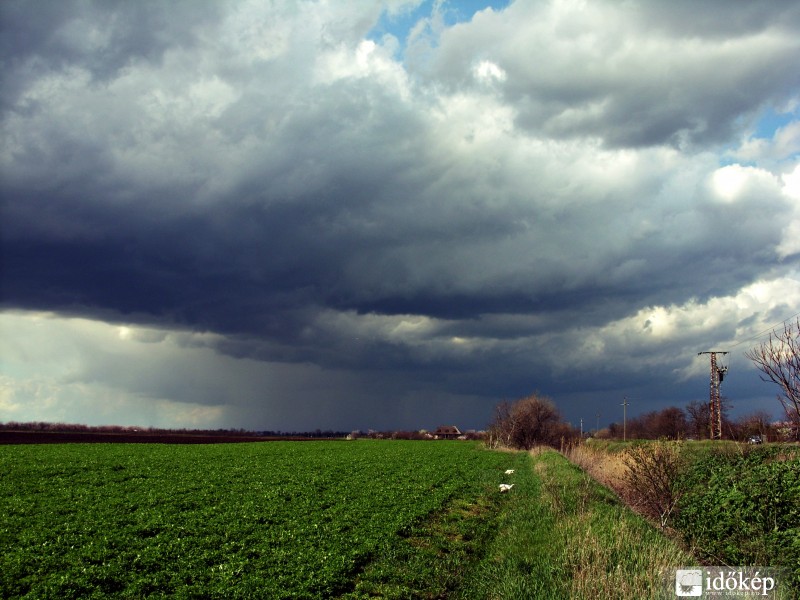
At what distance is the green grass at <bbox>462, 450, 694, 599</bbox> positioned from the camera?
13.2m

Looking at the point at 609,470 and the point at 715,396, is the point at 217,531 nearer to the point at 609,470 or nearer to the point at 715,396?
the point at 609,470

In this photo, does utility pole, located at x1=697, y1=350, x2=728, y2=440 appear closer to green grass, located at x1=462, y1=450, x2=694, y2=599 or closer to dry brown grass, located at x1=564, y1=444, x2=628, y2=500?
dry brown grass, located at x1=564, y1=444, x2=628, y2=500

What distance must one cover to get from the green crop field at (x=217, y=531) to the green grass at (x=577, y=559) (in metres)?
1.70

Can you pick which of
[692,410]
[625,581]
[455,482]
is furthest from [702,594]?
[692,410]

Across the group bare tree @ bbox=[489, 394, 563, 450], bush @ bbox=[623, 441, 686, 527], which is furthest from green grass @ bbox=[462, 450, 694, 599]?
bare tree @ bbox=[489, 394, 563, 450]

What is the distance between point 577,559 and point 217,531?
12090 mm

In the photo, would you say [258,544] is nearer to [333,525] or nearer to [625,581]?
[333,525]

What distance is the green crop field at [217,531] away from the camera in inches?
591

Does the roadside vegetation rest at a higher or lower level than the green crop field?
higher

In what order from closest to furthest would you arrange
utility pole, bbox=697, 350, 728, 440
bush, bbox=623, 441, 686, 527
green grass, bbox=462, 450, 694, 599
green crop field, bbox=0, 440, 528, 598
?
green grass, bbox=462, 450, 694, 599, green crop field, bbox=0, 440, 528, 598, bush, bbox=623, 441, 686, 527, utility pole, bbox=697, 350, 728, 440

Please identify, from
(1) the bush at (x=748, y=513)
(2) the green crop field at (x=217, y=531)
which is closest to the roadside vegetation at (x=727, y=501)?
(1) the bush at (x=748, y=513)

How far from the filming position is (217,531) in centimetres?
2003

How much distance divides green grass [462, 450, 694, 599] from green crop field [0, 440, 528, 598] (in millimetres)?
1699

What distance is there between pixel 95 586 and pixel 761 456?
23137 mm
